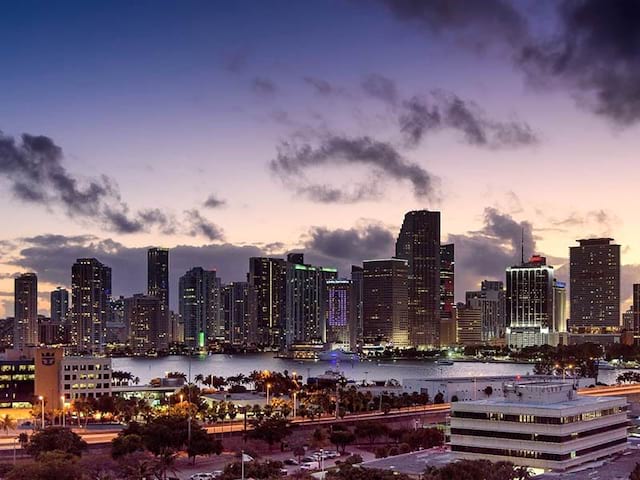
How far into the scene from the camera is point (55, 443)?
69.2m

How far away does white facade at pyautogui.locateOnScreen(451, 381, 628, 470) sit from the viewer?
60.0m

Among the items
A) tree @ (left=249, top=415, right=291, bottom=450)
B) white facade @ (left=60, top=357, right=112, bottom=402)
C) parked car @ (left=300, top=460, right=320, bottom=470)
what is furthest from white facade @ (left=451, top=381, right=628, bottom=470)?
white facade @ (left=60, top=357, right=112, bottom=402)

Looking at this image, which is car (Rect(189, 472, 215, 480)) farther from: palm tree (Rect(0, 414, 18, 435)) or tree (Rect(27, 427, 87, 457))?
palm tree (Rect(0, 414, 18, 435))

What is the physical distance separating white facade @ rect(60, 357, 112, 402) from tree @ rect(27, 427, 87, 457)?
36241 mm

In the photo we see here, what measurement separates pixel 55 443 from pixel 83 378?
3958 centimetres

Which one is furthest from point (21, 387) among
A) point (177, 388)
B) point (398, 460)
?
point (398, 460)

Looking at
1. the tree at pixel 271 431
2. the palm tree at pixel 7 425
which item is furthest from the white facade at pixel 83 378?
the tree at pixel 271 431

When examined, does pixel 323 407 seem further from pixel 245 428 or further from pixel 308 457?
pixel 308 457

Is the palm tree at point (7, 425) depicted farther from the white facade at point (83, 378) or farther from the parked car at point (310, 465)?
the parked car at point (310, 465)

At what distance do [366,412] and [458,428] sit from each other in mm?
42665

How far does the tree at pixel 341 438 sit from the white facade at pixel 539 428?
19.6 meters

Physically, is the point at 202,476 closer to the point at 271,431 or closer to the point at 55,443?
the point at 55,443

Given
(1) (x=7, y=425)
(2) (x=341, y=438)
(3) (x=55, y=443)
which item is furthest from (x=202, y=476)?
(1) (x=7, y=425)

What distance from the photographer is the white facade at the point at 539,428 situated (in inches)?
2361
